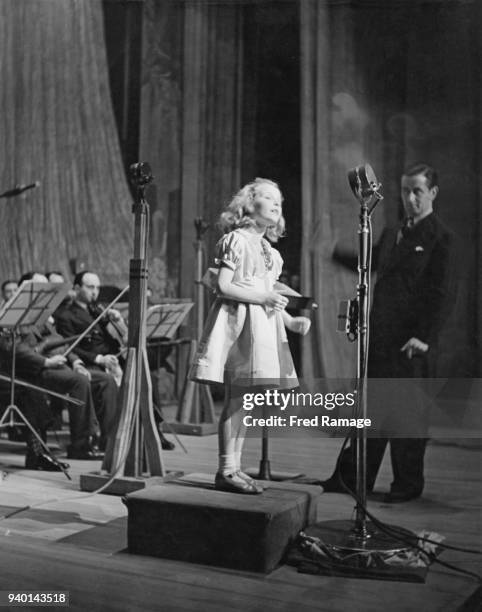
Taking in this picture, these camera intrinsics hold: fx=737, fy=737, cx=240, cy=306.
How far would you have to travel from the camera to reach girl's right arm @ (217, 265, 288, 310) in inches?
118

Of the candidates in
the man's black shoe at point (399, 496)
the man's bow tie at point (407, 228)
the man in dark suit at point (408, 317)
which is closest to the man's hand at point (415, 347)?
the man in dark suit at point (408, 317)

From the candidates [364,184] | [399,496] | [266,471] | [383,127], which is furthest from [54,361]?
[364,184]

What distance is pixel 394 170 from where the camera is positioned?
18.0 feet

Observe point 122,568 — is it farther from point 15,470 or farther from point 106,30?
point 106,30

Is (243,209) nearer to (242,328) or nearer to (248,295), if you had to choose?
(248,295)

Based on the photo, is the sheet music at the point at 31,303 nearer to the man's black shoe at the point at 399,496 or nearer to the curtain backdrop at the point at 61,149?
the curtain backdrop at the point at 61,149

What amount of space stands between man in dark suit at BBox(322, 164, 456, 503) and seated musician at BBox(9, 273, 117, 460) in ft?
6.09

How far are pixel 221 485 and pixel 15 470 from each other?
207cm

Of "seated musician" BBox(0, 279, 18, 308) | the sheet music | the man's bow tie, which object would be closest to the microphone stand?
the man's bow tie

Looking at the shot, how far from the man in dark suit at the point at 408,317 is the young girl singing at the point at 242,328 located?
0.88 meters

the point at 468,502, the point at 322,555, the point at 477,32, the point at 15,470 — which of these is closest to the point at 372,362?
the point at 468,502

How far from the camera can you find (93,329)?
555 cm

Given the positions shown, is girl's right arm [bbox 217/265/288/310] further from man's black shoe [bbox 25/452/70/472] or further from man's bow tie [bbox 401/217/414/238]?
man's black shoe [bbox 25/452/70/472]

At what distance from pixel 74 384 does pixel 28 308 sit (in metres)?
0.77
